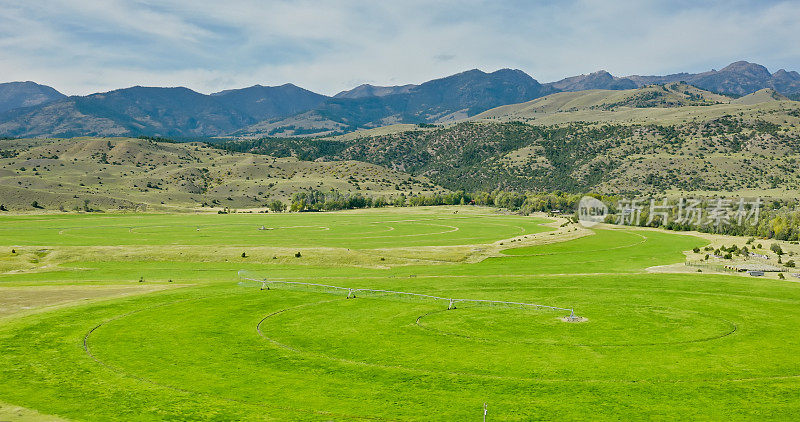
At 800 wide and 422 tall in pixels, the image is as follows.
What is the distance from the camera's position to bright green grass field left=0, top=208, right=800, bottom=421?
2969 cm

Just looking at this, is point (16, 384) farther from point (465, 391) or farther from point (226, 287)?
point (226, 287)

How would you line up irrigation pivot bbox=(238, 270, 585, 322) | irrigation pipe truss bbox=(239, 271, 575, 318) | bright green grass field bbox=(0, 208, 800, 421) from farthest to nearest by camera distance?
irrigation pivot bbox=(238, 270, 585, 322)
irrigation pipe truss bbox=(239, 271, 575, 318)
bright green grass field bbox=(0, 208, 800, 421)

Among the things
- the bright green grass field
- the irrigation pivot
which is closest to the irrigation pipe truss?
the irrigation pivot

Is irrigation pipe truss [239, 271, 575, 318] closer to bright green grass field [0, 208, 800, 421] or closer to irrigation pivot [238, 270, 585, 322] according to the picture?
irrigation pivot [238, 270, 585, 322]

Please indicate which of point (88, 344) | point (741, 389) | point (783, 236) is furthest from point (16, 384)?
point (783, 236)

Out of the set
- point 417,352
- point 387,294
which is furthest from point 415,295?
point 417,352

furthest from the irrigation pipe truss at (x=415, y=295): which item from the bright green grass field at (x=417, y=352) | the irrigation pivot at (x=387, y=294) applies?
the bright green grass field at (x=417, y=352)

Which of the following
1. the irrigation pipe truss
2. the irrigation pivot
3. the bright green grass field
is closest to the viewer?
the bright green grass field

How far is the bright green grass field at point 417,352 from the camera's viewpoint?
29.7 metres

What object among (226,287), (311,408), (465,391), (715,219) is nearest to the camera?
(311,408)

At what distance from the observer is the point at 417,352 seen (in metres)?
39.2

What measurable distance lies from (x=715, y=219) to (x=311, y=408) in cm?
15564

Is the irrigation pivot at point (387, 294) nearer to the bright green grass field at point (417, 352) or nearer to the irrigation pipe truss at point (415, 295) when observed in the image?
the irrigation pipe truss at point (415, 295)

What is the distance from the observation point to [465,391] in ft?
104
